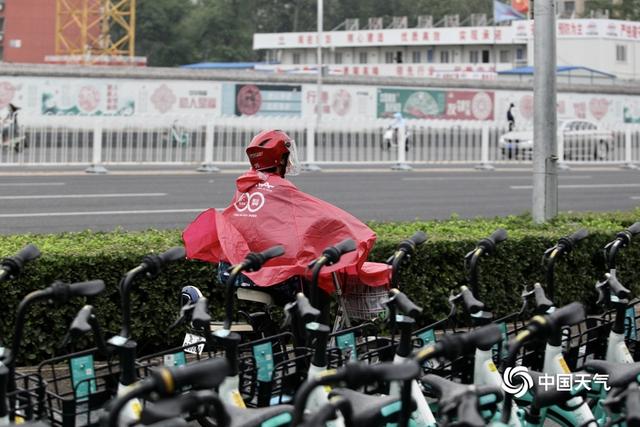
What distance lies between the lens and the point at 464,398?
3.37 m

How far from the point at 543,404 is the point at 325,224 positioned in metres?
2.14

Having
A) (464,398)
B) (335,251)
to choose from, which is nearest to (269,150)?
(335,251)

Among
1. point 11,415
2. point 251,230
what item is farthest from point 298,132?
point 11,415

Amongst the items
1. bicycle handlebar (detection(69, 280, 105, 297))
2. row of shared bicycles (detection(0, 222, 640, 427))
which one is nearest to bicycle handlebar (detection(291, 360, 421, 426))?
row of shared bicycles (detection(0, 222, 640, 427))

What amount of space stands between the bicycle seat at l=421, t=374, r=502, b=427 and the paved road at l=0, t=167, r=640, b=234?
382 inches

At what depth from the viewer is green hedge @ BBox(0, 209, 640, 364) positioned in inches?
253

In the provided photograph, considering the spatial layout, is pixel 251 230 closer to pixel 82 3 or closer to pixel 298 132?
pixel 298 132

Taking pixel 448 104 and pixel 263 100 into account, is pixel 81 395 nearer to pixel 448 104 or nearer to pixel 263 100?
pixel 263 100

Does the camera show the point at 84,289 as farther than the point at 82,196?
No

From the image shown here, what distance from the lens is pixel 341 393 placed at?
12.2 ft

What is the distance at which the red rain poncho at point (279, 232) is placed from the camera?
5539mm

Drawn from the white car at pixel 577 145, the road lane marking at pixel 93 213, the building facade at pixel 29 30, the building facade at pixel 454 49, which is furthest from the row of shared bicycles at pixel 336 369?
the building facade at pixel 29 30

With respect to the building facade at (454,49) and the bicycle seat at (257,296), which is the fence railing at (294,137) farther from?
the building facade at (454,49)

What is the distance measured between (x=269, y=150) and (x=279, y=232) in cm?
52
